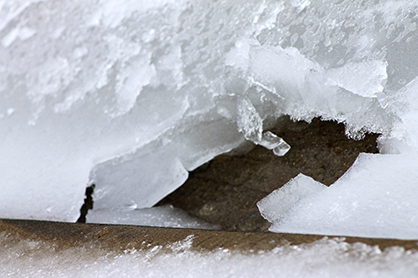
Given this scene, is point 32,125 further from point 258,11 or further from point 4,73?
point 258,11

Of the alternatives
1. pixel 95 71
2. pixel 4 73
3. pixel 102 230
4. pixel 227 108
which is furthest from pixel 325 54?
pixel 4 73

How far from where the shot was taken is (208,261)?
2.28ft

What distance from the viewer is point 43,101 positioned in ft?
3.35

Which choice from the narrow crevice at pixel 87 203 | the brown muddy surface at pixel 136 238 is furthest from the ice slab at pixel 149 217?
the brown muddy surface at pixel 136 238

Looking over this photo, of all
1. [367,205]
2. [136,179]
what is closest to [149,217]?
[136,179]

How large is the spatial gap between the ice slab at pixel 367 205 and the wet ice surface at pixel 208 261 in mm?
107

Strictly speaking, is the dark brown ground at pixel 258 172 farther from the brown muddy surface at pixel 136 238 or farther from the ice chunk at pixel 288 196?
the brown muddy surface at pixel 136 238

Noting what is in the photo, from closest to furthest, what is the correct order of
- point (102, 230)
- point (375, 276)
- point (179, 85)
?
1. point (375, 276)
2. point (102, 230)
3. point (179, 85)

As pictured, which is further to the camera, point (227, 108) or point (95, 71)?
point (227, 108)

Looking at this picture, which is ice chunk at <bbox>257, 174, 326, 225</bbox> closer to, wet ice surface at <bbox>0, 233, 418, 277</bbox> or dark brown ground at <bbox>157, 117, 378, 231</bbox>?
dark brown ground at <bbox>157, 117, 378, 231</bbox>

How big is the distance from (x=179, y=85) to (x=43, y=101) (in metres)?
0.38

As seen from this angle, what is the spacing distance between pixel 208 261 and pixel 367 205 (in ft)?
1.06

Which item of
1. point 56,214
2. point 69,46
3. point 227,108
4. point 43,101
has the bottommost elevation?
point 56,214

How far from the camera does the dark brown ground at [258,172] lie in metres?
1.04
